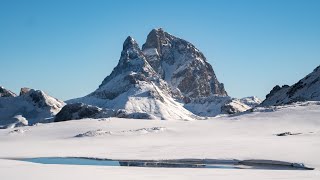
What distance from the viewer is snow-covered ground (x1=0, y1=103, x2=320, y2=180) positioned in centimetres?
2134

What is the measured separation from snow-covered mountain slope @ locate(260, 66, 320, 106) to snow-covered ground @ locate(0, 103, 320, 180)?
48.1 meters

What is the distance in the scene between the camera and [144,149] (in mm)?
35719

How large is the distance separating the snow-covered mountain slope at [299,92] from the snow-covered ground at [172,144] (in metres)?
48.1

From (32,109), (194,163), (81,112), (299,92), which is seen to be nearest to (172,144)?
(194,163)

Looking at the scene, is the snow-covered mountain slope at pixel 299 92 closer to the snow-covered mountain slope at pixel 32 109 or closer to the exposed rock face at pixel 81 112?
the exposed rock face at pixel 81 112

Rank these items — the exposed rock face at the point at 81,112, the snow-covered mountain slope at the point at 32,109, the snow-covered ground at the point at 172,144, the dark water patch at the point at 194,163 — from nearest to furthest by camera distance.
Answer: the snow-covered ground at the point at 172,144 < the dark water patch at the point at 194,163 < the exposed rock face at the point at 81,112 < the snow-covered mountain slope at the point at 32,109

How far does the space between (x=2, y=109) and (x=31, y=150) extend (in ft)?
543

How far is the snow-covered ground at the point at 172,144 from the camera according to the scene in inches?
840

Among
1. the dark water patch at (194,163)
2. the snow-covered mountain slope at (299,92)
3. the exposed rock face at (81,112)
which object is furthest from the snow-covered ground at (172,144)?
the exposed rock face at (81,112)

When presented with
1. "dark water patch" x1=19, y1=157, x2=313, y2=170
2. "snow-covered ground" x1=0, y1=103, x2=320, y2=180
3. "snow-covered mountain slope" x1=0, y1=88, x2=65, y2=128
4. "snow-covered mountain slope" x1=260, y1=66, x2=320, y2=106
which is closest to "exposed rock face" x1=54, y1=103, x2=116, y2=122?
"snow-covered mountain slope" x1=260, y1=66, x2=320, y2=106

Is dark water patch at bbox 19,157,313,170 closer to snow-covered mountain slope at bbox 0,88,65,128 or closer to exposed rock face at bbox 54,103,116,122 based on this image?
exposed rock face at bbox 54,103,116,122

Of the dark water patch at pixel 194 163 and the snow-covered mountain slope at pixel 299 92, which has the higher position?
the snow-covered mountain slope at pixel 299 92

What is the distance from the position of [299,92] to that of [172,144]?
85127mm

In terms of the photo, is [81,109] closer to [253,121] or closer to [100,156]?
[253,121]
